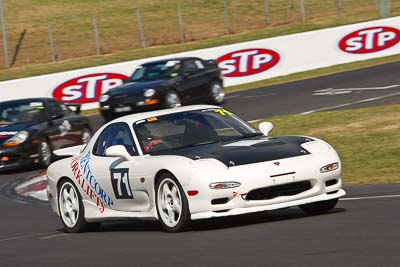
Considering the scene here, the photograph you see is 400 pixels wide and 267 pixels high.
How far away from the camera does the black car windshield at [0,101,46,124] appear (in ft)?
70.3

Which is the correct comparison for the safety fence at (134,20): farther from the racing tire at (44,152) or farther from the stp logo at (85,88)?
the racing tire at (44,152)

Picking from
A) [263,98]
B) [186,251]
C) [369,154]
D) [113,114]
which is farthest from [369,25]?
[186,251]

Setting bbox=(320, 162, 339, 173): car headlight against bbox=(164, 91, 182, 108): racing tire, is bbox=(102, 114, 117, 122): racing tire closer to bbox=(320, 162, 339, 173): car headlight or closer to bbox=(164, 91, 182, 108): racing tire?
bbox=(164, 91, 182, 108): racing tire

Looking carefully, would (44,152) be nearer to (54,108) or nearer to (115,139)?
(54,108)

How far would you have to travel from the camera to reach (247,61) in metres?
34.8

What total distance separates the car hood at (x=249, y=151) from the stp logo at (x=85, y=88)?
21.6 m

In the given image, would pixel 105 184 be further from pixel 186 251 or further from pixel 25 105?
pixel 25 105

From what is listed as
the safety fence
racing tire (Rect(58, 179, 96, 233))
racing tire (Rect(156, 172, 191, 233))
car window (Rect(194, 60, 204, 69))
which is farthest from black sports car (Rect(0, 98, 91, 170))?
the safety fence

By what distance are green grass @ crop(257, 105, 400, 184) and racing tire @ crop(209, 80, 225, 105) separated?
6155 mm

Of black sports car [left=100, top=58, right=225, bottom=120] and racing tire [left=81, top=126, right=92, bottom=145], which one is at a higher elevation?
racing tire [left=81, top=126, right=92, bottom=145]

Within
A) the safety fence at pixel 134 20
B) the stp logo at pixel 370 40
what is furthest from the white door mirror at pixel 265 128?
the safety fence at pixel 134 20

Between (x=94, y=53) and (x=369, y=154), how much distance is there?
2882 cm

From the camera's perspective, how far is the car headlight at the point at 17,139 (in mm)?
20558

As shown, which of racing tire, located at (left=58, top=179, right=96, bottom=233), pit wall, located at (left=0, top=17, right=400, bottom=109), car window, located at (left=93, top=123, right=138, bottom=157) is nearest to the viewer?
car window, located at (left=93, top=123, right=138, bottom=157)
